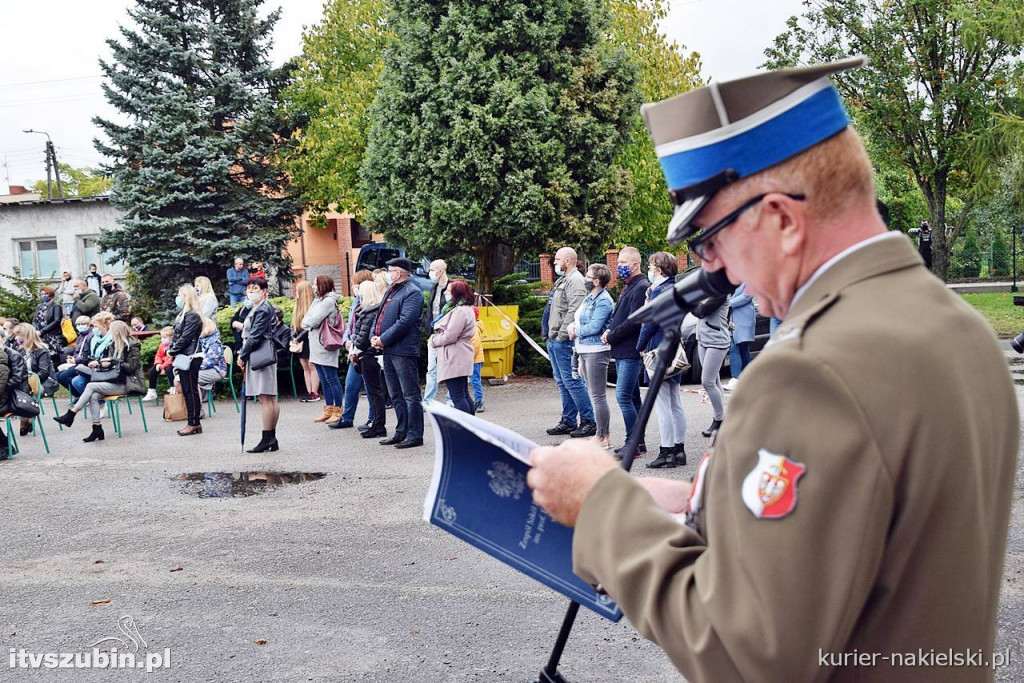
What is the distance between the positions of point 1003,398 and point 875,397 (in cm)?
32

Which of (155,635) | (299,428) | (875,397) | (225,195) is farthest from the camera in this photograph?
(225,195)

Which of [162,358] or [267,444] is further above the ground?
[162,358]

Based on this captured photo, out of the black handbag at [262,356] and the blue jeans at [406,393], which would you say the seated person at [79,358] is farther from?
the blue jeans at [406,393]

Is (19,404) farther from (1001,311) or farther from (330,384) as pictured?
(1001,311)

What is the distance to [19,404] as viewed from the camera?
34.9 ft

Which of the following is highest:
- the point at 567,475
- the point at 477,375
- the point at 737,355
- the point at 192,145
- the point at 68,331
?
the point at 192,145

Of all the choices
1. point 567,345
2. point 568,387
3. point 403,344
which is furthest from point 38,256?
point 568,387

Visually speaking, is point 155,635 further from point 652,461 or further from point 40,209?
point 40,209

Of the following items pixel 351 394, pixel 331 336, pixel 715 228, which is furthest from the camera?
pixel 331 336

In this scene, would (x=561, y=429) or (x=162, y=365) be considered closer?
(x=561, y=429)

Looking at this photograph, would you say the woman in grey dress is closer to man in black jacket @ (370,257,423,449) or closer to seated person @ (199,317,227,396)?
man in black jacket @ (370,257,423,449)

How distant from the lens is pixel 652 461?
859 cm

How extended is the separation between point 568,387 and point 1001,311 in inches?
638

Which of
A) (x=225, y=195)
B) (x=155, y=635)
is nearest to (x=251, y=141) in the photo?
(x=225, y=195)
